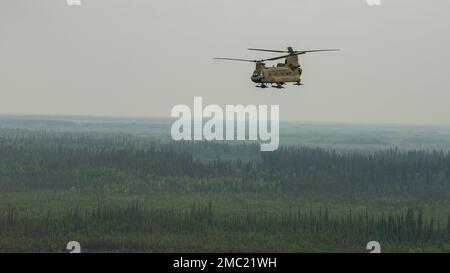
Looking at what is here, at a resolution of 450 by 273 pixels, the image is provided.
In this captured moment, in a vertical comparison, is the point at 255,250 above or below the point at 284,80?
below

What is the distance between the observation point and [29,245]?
648 feet

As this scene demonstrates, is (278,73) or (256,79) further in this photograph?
(256,79)
